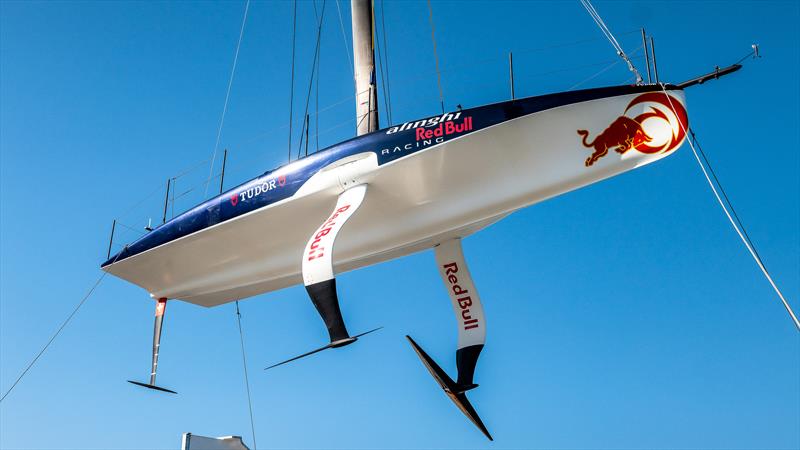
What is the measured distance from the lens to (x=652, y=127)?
736 cm

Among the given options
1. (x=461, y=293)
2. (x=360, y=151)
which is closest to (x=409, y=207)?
(x=360, y=151)

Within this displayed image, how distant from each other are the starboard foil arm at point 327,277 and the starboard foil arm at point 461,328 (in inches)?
58.4

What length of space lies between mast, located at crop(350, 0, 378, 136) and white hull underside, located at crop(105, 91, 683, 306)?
1329 millimetres

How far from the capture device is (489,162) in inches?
306

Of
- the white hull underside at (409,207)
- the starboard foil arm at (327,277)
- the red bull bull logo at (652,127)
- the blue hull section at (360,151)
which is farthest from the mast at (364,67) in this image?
the red bull bull logo at (652,127)

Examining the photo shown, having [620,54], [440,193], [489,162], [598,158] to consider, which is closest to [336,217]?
[440,193]

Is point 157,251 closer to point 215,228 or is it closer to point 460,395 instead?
point 215,228

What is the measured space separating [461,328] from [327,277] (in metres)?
2.09

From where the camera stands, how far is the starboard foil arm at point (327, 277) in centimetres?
682

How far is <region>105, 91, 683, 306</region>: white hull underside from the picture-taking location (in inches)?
297

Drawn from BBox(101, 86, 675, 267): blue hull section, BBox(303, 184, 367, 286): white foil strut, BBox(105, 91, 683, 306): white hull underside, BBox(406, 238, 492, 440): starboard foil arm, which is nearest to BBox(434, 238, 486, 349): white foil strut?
BBox(406, 238, 492, 440): starboard foil arm

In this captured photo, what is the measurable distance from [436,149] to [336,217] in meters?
1.25

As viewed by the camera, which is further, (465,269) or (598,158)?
(465,269)

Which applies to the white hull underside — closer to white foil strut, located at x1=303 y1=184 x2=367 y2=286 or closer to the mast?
white foil strut, located at x1=303 y1=184 x2=367 y2=286
